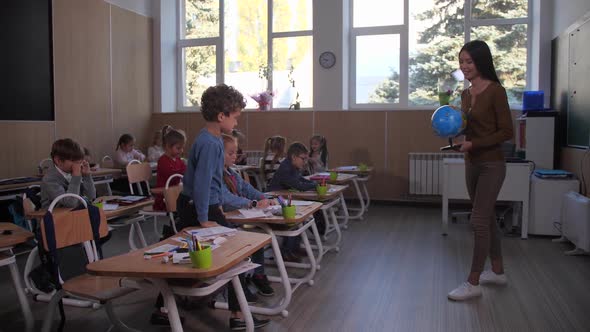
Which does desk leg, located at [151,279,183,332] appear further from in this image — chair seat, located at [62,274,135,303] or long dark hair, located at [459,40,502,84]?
long dark hair, located at [459,40,502,84]

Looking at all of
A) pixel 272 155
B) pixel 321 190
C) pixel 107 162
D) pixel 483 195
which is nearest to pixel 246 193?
pixel 321 190

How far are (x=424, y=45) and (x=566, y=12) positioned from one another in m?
2.13

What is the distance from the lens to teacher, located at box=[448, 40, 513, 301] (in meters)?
3.03

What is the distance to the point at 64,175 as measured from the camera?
3.29 metres

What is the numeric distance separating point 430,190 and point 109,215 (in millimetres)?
5047

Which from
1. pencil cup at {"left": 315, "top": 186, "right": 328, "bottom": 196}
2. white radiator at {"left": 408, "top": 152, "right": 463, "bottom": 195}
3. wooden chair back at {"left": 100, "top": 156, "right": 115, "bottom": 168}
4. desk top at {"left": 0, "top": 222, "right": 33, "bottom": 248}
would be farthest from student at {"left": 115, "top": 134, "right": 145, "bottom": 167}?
desk top at {"left": 0, "top": 222, "right": 33, "bottom": 248}

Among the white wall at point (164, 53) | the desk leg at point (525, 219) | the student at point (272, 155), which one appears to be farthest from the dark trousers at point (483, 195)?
the white wall at point (164, 53)

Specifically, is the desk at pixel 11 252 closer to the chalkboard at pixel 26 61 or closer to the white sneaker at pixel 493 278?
the white sneaker at pixel 493 278

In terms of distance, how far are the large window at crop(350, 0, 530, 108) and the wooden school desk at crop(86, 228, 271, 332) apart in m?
5.67

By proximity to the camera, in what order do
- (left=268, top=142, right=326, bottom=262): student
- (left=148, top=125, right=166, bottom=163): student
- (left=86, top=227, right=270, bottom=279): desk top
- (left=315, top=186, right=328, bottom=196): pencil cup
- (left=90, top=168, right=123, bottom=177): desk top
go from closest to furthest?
1. (left=86, top=227, right=270, bottom=279): desk top
2. (left=315, top=186, right=328, bottom=196): pencil cup
3. (left=268, top=142, right=326, bottom=262): student
4. (left=90, top=168, right=123, bottom=177): desk top
5. (left=148, top=125, right=166, bottom=163): student

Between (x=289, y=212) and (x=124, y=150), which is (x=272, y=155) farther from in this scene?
(x=289, y=212)

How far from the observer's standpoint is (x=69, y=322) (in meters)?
2.86

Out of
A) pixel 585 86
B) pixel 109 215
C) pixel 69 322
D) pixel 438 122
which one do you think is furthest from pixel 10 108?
pixel 585 86

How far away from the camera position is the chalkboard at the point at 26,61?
575cm
